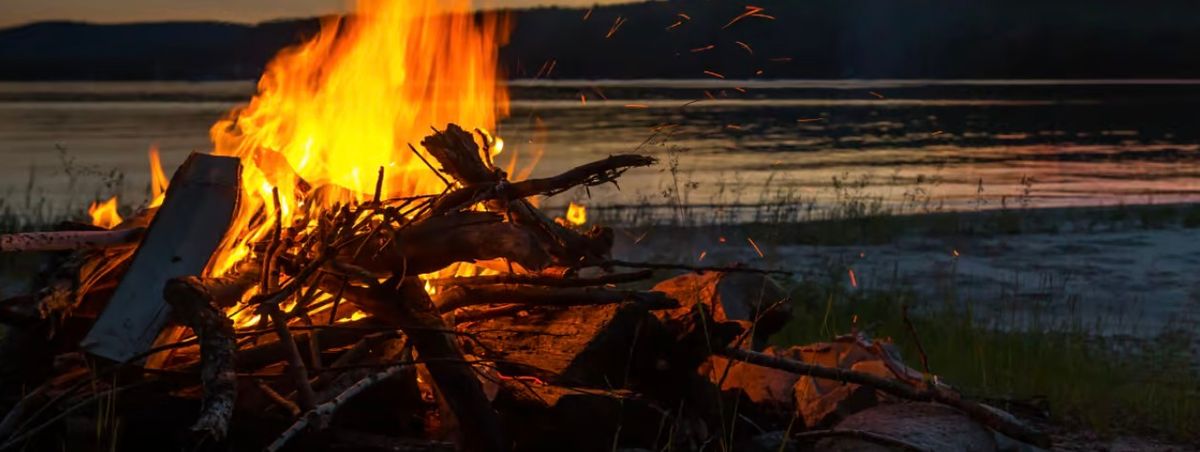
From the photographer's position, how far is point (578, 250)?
14.5 feet

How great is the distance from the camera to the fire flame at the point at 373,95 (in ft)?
17.6

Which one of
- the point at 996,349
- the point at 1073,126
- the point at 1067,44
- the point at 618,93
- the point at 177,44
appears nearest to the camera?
the point at 996,349

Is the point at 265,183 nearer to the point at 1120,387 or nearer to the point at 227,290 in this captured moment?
the point at 227,290

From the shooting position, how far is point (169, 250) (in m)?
4.41

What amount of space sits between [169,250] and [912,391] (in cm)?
261

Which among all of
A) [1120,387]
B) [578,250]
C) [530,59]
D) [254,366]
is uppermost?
[530,59]

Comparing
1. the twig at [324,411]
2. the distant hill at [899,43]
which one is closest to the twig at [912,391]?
the twig at [324,411]

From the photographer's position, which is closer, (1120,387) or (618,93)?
Result: (1120,387)

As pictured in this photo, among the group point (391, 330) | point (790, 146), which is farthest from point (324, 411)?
point (790, 146)

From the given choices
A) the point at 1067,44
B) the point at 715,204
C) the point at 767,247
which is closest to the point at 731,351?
the point at 767,247

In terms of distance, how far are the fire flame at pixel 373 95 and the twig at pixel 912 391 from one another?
60.0 inches

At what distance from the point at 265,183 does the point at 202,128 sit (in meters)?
28.8

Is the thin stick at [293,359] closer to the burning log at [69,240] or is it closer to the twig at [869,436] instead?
the burning log at [69,240]

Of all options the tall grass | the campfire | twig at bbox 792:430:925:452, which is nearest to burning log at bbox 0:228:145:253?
the campfire
